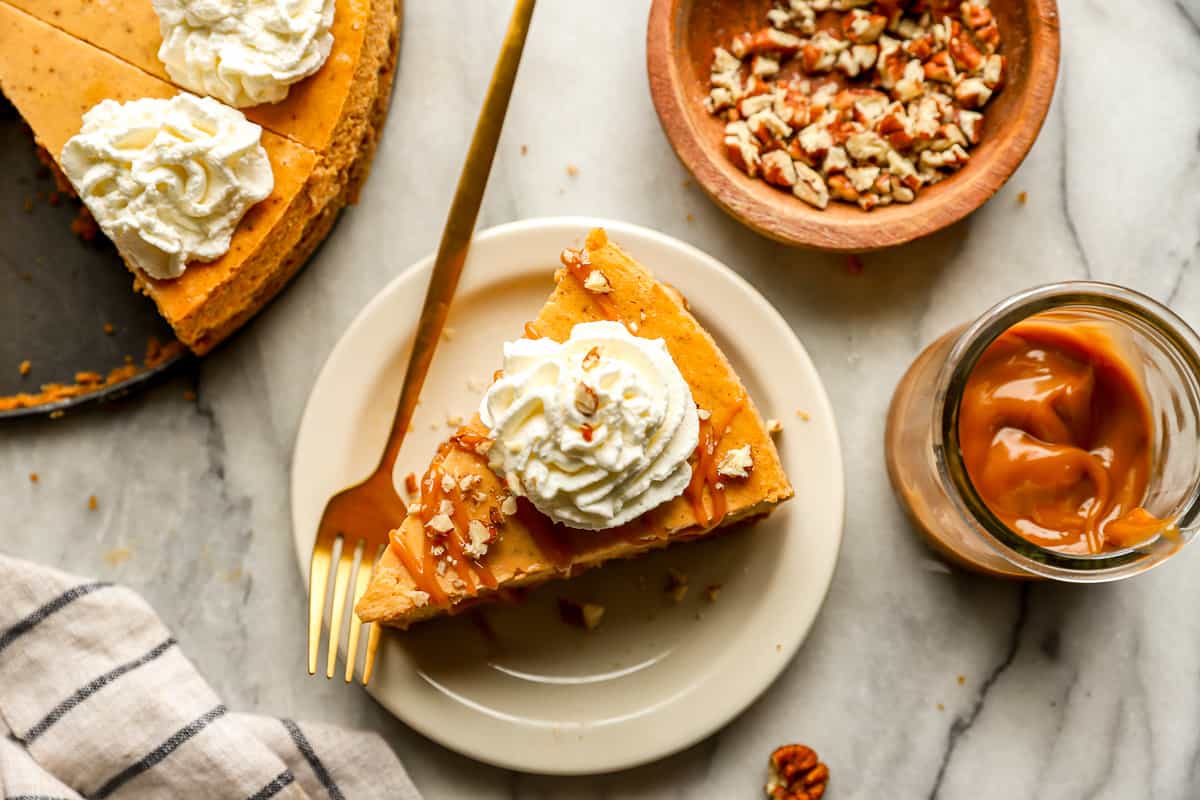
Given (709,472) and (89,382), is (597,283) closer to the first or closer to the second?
(709,472)

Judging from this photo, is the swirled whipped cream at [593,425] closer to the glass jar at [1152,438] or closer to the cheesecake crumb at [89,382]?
the glass jar at [1152,438]

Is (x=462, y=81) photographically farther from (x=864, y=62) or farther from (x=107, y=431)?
(x=107, y=431)

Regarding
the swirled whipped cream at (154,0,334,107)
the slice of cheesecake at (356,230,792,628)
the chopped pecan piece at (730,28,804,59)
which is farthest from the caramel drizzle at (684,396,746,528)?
the swirled whipped cream at (154,0,334,107)

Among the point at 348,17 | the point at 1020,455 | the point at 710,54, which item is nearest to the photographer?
the point at 1020,455

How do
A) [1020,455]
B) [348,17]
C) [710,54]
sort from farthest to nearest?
[710,54]
[348,17]
[1020,455]

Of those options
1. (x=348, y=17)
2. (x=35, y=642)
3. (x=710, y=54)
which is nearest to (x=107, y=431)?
(x=35, y=642)

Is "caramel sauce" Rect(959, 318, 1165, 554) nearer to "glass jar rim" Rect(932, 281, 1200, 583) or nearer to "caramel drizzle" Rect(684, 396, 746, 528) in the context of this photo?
A: "glass jar rim" Rect(932, 281, 1200, 583)

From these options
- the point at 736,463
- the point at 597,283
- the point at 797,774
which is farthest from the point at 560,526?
the point at 797,774
